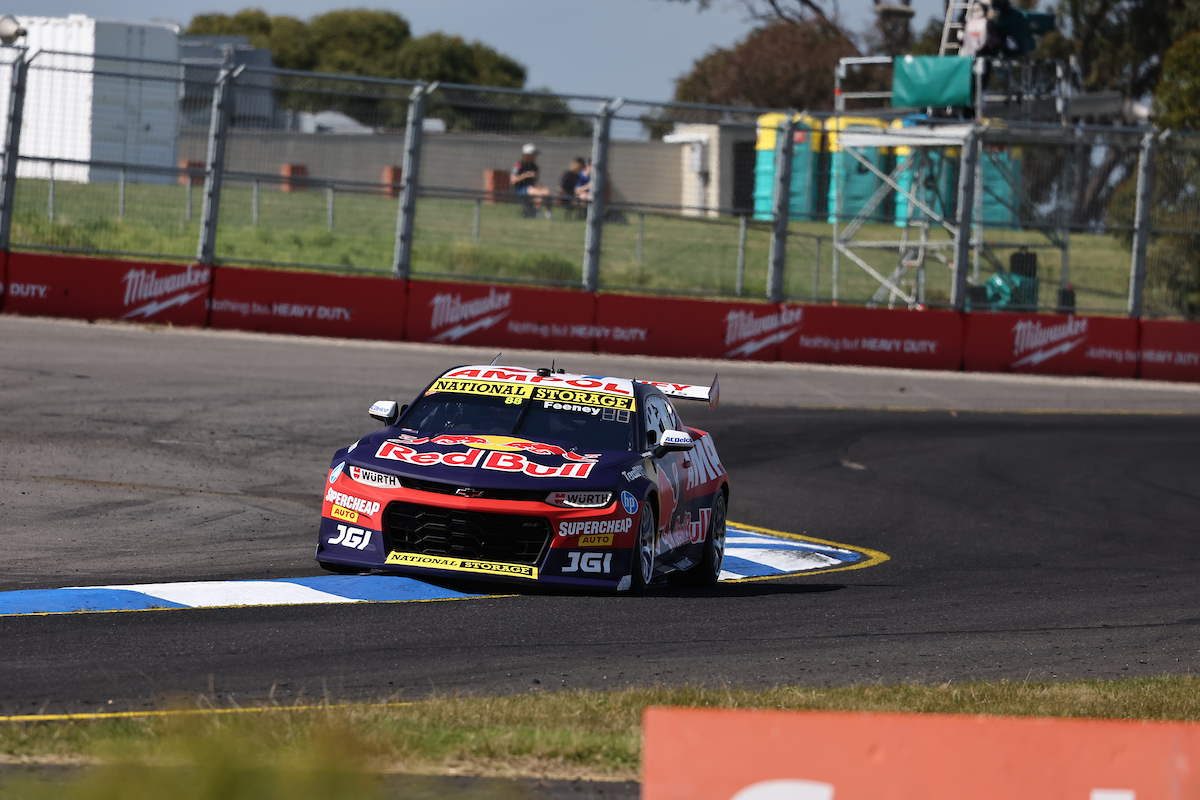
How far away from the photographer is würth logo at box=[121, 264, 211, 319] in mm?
21188

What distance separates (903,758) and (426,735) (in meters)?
2.38

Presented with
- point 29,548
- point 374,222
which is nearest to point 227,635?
point 29,548

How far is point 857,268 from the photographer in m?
24.8

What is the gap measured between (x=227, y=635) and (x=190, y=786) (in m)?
4.64

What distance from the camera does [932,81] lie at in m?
29.9

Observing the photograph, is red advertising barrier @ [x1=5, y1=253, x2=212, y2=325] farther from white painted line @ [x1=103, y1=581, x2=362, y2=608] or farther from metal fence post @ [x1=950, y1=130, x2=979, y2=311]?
white painted line @ [x1=103, y1=581, x2=362, y2=608]

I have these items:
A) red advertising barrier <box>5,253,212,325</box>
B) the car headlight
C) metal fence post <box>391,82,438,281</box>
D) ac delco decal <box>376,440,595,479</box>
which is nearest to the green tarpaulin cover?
metal fence post <box>391,82,438,281</box>

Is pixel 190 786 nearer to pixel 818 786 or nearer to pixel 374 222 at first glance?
pixel 818 786

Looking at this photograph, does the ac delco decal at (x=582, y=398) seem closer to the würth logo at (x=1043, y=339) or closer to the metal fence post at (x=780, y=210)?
the metal fence post at (x=780, y=210)

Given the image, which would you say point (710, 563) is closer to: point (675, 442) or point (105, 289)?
point (675, 442)

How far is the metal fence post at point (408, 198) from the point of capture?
21953mm

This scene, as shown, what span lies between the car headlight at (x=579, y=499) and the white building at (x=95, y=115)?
1371cm

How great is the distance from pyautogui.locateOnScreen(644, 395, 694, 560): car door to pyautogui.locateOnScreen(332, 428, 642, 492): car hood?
0.40 m

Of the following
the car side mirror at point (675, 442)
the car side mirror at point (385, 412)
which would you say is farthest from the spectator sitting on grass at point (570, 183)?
the car side mirror at point (675, 442)
